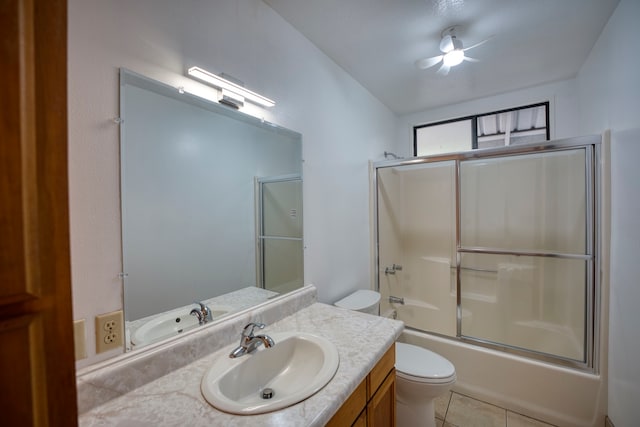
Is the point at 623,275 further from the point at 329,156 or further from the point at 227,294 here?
the point at 227,294

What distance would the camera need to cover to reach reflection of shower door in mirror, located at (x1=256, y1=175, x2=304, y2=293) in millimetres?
1438

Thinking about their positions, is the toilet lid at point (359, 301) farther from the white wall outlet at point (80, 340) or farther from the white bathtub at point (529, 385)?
the white wall outlet at point (80, 340)

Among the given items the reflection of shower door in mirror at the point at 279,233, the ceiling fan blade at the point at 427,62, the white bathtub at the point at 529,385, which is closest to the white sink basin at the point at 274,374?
the reflection of shower door in mirror at the point at 279,233

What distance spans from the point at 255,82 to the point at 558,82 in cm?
280

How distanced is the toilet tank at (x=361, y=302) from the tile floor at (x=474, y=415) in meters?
0.82

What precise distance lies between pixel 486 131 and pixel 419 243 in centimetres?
143

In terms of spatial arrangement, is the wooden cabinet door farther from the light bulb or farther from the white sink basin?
the light bulb

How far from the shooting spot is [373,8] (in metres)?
1.48

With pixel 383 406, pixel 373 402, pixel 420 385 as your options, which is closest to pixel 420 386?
pixel 420 385

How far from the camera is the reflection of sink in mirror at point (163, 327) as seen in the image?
927mm

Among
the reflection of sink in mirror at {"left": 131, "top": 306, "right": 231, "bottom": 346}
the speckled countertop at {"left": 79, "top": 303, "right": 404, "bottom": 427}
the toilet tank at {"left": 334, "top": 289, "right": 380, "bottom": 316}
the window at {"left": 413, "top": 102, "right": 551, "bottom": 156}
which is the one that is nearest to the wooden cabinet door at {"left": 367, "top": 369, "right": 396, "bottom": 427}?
the speckled countertop at {"left": 79, "top": 303, "right": 404, "bottom": 427}

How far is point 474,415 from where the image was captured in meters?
1.85

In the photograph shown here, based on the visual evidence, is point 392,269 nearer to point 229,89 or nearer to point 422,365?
point 422,365

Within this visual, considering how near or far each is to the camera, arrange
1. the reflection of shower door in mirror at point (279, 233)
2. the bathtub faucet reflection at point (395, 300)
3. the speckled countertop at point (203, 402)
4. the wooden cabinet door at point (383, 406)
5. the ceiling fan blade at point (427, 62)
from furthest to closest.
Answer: the bathtub faucet reflection at point (395, 300), the ceiling fan blade at point (427, 62), the reflection of shower door in mirror at point (279, 233), the wooden cabinet door at point (383, 406), the speckled countertop at point (203, 402)
